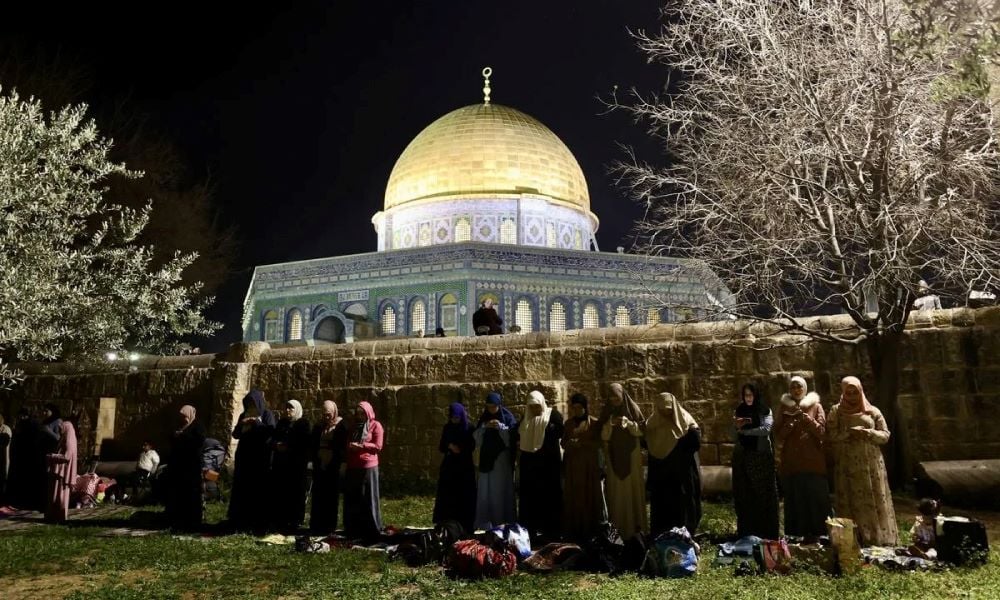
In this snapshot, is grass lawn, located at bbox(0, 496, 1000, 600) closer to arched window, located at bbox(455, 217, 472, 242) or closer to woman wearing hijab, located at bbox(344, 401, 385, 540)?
woman wearing hijab, located at bbox(344, 401, 385, 540)

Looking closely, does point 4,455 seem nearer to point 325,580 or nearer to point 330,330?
point 325,580

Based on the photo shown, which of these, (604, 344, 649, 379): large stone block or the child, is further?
(604, 344, 649, 379): large stone block

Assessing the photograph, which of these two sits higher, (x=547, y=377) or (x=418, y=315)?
(x=418, y=315)

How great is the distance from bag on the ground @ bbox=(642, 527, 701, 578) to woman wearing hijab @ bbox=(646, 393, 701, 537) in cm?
70

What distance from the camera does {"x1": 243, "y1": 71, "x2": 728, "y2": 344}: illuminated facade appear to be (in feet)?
79.7

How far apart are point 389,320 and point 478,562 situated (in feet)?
66.5

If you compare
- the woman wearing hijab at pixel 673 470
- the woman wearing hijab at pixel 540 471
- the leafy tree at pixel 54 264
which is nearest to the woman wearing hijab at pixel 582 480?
the woman wearing hijab at pixel 540 471

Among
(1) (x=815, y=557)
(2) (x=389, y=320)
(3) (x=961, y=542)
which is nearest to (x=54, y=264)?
(1) (x=815, y=557)

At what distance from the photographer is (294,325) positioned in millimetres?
26109

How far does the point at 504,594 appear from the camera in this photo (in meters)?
4.39

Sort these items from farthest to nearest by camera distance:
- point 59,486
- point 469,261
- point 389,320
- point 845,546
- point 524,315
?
point 389,320
point 524,315
point 469,261
point 59,486
point 845,546

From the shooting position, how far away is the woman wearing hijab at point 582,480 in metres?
5.96

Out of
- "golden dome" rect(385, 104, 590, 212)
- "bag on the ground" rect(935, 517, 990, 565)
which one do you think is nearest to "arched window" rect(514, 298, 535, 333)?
"golden dome" rect(385, 104, 590, 212)

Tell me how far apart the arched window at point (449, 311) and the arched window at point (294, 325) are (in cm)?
514
